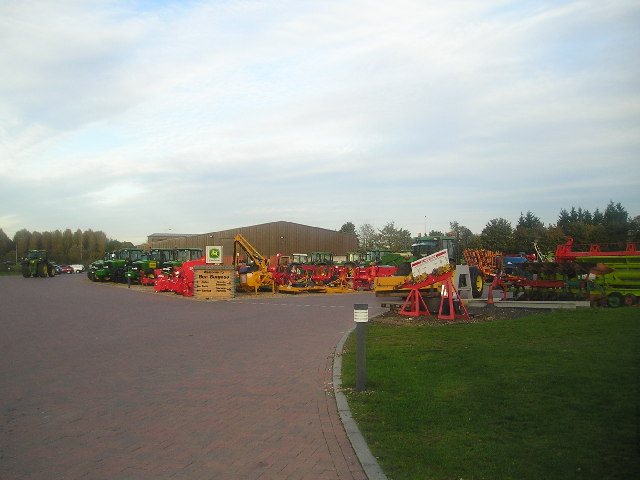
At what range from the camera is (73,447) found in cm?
518

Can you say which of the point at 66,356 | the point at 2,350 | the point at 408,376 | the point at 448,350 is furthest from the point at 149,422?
the point at 2,350

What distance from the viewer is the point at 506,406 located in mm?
5875

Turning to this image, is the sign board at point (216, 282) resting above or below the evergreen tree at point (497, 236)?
below

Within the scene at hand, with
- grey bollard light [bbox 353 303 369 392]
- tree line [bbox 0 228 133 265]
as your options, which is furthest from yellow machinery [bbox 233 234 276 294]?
tree line [bbox 0 228 133 265]

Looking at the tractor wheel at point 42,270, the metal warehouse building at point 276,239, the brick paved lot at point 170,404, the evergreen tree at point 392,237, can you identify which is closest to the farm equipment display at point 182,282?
the brick paved lot at point 170,404

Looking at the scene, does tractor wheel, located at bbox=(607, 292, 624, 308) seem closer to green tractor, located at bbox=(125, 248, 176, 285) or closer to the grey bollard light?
the grey bollard light

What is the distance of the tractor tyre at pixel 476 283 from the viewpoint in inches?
876

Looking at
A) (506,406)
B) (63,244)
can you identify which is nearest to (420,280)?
(506,406)

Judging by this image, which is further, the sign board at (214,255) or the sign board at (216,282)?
the sign board at (214,255)

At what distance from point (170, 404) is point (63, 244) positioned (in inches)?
4835

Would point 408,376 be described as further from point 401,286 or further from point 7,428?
point 401,286

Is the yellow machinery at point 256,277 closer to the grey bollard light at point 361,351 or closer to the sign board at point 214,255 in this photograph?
the sign board at point 214,255

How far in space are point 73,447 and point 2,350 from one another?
21.5 ft

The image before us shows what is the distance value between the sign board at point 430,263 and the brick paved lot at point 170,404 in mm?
3679
